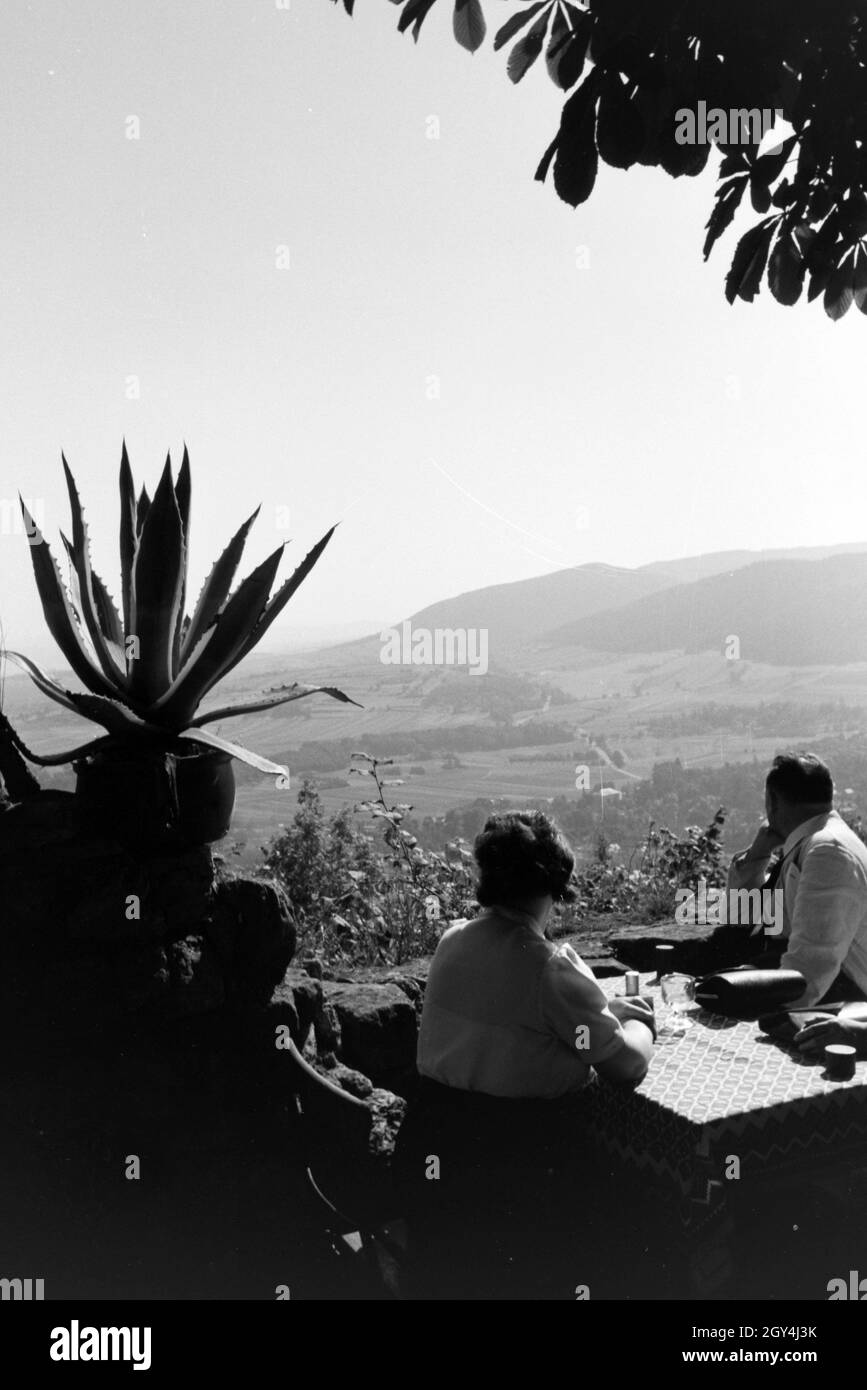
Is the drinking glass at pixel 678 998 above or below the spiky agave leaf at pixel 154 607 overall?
below

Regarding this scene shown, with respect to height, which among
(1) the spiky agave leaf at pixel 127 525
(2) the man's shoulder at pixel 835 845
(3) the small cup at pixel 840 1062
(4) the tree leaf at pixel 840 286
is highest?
(4) the tree leaf at pixel 840 286

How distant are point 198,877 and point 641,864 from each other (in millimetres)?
3992

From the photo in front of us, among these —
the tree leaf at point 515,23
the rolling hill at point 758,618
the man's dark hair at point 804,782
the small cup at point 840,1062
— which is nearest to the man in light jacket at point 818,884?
the man's dark hair at point 804,782

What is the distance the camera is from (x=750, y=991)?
2.75m

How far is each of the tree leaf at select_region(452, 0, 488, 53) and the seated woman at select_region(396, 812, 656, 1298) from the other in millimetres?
1646

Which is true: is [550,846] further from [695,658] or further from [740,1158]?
[695,658]

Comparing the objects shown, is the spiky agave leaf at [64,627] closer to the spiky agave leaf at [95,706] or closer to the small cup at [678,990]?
the spiky agave leaf at [95,706]

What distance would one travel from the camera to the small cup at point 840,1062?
7.64ft

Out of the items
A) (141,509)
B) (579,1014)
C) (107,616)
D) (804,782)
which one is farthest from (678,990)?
(141,509)

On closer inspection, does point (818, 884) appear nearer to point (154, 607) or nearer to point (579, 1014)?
point (579, 1014)

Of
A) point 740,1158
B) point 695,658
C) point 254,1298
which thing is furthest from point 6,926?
point 695,658

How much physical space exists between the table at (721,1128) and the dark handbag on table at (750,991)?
265 mm

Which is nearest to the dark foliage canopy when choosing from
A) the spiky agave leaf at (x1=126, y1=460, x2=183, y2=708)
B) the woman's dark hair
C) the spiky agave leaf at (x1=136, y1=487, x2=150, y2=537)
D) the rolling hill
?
the woman's dark hair

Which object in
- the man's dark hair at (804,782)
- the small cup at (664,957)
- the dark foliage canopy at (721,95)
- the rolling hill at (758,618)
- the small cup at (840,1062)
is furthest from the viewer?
the rolling hill at (758,618)
